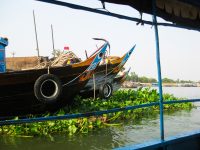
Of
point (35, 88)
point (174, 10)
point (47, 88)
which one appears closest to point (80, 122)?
point (47, 88)

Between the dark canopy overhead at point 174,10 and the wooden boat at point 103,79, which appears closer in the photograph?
the dark canopy overhead at point 174,10

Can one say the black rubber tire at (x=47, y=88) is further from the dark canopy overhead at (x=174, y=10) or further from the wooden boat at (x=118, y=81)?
the wooden boat at (x=118, y=81)

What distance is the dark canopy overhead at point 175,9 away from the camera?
2.62m

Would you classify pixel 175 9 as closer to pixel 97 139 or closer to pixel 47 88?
pixel 97 139

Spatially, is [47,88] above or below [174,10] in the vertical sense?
below

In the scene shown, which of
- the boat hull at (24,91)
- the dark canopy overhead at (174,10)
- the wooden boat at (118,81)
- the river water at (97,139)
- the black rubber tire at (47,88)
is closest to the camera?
the dark canopy overhead at (174,10)

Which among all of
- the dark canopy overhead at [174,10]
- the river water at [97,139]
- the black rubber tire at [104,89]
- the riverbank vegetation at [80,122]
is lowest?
the river water at [97,139]

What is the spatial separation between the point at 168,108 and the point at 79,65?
23.2 ft

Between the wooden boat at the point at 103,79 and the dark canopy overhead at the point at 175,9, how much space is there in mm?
9457

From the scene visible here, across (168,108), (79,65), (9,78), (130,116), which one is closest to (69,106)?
(79,65)

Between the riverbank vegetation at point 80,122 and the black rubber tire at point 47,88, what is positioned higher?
the black rubber tire at point 47,88

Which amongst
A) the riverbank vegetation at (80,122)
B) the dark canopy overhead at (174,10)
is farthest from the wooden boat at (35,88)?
the dark canopy overhead at (174,10)

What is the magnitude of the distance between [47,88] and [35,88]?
0.62m

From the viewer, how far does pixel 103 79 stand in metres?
13.4
